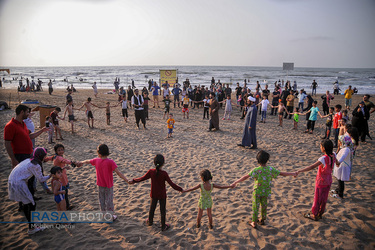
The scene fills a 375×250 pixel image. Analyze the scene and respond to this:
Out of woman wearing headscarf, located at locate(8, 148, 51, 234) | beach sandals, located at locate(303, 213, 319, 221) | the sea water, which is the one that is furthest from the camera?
the sea water

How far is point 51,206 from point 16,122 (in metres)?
2.01

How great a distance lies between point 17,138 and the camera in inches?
178

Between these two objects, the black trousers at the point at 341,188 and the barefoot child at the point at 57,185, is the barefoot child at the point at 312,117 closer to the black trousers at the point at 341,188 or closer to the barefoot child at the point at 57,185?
the black trousers at the point at 341,188

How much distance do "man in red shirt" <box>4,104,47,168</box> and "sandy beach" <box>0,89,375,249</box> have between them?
1.24 metres

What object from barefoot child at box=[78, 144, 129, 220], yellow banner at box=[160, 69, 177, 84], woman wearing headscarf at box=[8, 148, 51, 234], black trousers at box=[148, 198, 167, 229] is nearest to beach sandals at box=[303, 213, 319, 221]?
black trousers at box=[148, 198, 167, 229]

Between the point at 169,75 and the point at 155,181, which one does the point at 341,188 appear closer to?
the point at 155,181

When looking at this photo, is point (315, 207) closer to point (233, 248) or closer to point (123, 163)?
point (233, 248)

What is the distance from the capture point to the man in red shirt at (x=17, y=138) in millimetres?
4426

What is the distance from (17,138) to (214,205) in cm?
460

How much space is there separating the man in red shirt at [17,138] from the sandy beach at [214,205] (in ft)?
4.07

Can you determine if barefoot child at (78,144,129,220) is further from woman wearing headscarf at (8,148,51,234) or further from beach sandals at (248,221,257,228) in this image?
beach sandals at (248,221,257,228)

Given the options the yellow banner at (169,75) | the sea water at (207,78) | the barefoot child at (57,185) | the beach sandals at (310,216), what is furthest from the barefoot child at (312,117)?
the yellow banner at (169,75)

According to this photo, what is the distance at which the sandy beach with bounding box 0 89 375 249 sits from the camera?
3.82 m

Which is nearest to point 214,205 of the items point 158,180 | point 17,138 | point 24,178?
point 158,180
